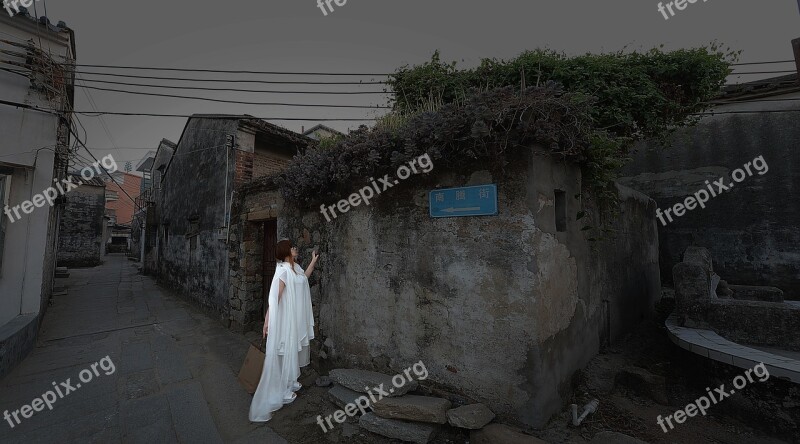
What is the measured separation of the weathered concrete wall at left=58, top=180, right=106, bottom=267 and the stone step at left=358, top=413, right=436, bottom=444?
68.0ft

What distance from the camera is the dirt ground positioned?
2.91m

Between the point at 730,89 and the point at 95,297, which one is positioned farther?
the point at 95,297

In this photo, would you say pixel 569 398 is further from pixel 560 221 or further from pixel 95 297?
pixel 95 297

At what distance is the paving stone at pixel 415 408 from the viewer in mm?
2857

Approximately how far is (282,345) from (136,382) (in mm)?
2346

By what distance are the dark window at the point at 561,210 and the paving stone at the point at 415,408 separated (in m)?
2.06

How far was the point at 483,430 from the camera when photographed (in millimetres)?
2709

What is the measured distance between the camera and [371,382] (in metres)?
3.43

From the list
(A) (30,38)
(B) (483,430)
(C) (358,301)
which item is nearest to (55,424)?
(C) (358,301)

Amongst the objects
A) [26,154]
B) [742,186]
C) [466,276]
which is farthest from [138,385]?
[742,186]

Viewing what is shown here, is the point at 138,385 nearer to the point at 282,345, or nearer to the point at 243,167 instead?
the point at 282,345

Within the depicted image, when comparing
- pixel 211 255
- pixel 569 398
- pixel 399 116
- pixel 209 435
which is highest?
pixel 399 116

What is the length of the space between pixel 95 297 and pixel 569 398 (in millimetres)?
11999

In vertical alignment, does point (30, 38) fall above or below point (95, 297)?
above
